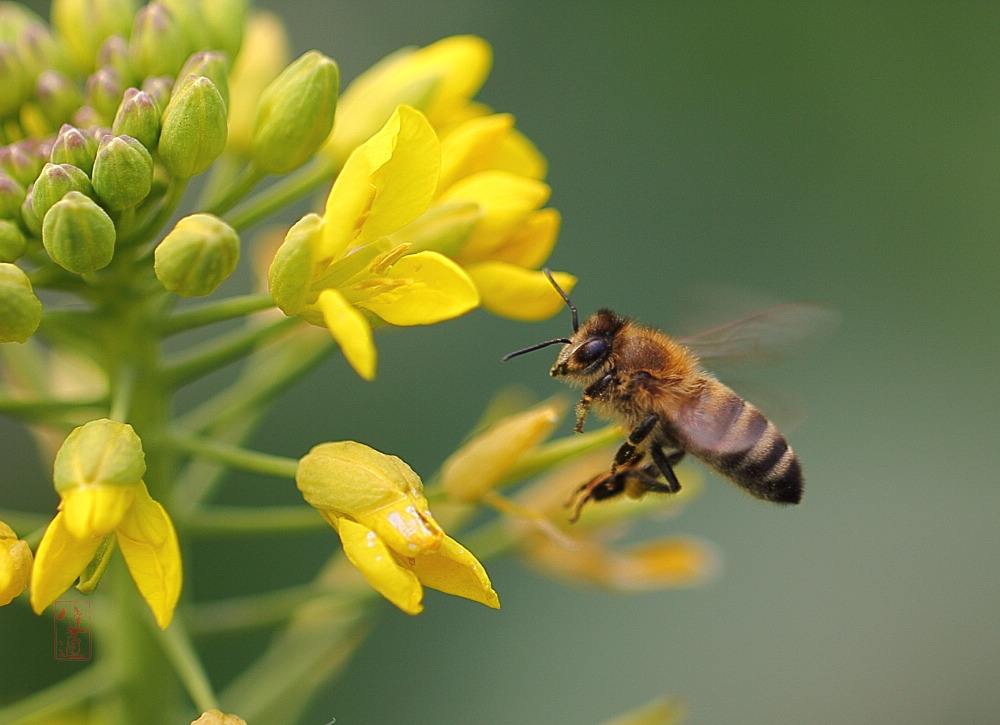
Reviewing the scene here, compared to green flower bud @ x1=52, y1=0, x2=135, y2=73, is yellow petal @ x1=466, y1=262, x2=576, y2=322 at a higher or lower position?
lower

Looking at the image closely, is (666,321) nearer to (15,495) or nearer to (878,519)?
(878,519)

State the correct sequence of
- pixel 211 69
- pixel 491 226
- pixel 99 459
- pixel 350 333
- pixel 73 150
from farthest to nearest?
pixel 491 226
pixel 211 69
pixel 73 150
pixel 99 459
pixel 350 333

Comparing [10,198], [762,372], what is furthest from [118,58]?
[762,372]

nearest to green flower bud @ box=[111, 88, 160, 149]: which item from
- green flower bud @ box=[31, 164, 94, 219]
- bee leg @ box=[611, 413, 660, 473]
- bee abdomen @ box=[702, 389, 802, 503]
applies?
green flower bud @ box=[31, 164, 94, 219]

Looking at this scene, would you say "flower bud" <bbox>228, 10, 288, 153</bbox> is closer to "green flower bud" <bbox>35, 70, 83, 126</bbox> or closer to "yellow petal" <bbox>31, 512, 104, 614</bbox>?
"green flower bud" <bbox>35, 70, 83, 126</bbox>

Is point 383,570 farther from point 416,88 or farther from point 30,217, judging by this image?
point 416,88

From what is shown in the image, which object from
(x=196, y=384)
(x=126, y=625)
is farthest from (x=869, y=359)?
(x=126, y=625)
